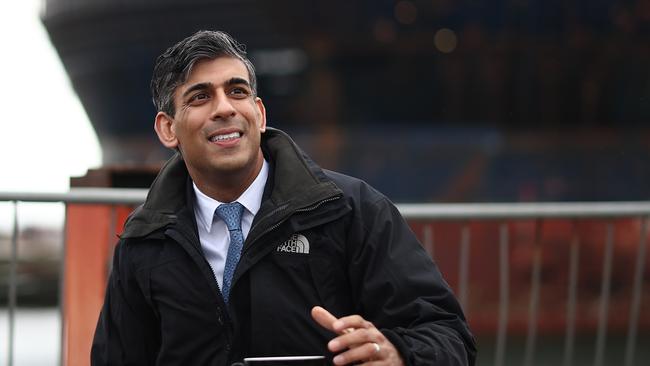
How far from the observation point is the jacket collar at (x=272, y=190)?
91.7 inches

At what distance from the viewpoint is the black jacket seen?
2.30 m

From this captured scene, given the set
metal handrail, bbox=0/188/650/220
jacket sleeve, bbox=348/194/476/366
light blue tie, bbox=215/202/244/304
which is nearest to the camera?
jacket sleeve, bbox=348/194/476/366

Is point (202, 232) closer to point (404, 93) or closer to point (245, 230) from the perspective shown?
point (245, 230)

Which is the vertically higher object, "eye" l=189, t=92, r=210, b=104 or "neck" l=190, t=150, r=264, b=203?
"eye" l=189, t=92, r=210, b=104

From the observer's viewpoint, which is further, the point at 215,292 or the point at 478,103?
the point at 478,103

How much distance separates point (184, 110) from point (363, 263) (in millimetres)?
580

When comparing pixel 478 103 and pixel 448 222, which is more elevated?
pixel 478 103

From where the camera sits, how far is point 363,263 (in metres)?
2.34

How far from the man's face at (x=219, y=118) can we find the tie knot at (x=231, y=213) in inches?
3.1

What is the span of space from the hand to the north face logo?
238 mm

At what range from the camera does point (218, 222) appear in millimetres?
2453


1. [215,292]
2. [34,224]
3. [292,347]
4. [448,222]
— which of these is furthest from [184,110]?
[34,224]

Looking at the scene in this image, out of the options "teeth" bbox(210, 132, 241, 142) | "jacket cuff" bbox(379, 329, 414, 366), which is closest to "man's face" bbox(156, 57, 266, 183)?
"teeth" bbox(210, 132, 241, 142)

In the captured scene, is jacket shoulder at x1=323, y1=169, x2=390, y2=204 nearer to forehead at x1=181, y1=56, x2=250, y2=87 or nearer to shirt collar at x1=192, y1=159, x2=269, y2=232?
shirt collar at x1=192, y1=159, x2=269, y2=232
